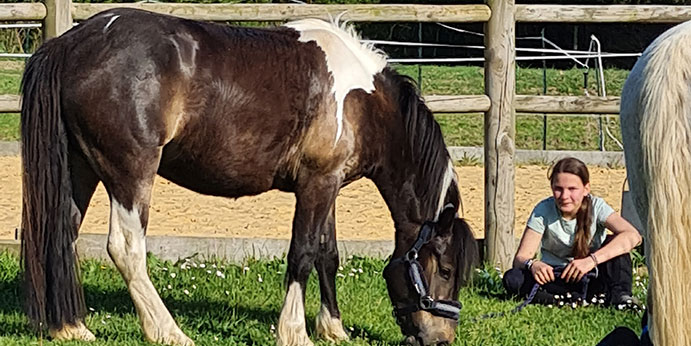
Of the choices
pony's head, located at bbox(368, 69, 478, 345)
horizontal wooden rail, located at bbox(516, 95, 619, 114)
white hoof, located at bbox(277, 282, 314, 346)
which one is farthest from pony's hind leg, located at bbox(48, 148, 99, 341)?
horizontal wooden rail, located at bbox(516, 95, 619, 114)

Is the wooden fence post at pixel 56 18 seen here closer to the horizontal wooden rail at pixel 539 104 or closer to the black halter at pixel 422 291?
the horizontal wooden rail at pixel 539 104

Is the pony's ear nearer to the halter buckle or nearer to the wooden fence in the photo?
the halter buckle

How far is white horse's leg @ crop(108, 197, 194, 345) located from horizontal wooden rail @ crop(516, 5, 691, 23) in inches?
113

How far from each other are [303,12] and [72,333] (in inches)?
97.4

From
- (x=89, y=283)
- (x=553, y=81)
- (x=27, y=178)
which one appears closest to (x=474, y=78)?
(x=553, y=81)

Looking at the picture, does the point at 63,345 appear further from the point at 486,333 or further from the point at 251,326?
the point at 486,333

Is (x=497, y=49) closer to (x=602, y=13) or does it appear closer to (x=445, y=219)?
(x=602, y=13)

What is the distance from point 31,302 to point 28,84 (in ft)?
3.04

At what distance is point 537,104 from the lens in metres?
6.68

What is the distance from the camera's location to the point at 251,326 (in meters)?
5.24

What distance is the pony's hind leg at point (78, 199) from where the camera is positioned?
4.90 metres

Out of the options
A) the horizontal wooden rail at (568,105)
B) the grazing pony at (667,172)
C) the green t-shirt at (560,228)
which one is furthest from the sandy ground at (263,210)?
the grazing pony at (667,172)

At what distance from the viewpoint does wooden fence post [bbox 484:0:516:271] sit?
6.55 meters

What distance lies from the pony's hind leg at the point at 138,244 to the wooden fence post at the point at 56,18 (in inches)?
68.5
